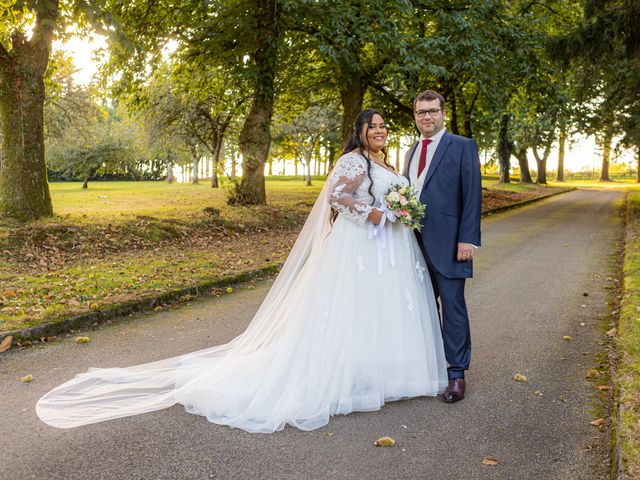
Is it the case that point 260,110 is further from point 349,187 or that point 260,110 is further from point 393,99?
point 349,187

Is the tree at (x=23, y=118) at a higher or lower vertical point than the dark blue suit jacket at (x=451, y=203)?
higher

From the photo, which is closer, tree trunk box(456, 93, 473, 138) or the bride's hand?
the bride's hand

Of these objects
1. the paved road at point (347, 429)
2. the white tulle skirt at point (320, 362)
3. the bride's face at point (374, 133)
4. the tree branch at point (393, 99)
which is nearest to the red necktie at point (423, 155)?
the bride's face at point (374, 133)

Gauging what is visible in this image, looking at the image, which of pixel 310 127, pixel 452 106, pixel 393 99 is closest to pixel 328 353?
pixel 393 99

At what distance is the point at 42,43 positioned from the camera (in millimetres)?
11875

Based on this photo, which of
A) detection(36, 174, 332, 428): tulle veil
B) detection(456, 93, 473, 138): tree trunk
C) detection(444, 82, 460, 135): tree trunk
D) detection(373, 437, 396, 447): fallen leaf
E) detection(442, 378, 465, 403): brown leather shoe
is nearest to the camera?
detection(373, 437, 396, 447): fallen leaf

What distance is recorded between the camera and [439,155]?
16.0ft

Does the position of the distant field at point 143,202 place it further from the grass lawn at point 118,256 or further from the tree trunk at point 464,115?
the tree trunk at point 464,115

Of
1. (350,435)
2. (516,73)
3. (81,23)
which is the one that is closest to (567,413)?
(350,435)

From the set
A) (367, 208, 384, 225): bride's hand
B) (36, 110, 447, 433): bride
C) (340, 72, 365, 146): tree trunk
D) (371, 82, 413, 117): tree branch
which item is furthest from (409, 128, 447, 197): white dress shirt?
(371, 82, 413, 117): tree branch

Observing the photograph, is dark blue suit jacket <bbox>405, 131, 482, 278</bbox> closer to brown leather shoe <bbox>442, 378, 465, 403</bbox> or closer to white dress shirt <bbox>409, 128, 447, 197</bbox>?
white dress shirt <bbox>409, 128, 447, 197</bbox>

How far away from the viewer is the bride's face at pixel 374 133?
4941 mm

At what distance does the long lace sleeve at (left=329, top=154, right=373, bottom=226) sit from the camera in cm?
490

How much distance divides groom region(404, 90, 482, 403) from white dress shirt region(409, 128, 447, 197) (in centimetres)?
1
